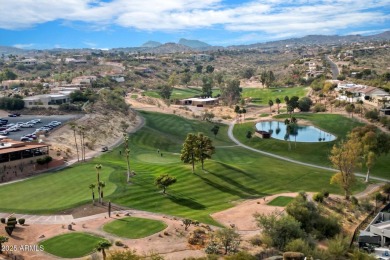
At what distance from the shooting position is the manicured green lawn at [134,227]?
48469 mm

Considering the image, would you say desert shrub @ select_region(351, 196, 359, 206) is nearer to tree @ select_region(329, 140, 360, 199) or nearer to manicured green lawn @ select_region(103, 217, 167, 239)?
tree @ select_region(329, 140, 360, 199)

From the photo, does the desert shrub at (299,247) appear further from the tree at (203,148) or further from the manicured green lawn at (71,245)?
the tree at (203,148)

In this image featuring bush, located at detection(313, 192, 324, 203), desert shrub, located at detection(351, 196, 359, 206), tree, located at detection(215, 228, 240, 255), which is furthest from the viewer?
desert shrub, located at detection(351, 196, 359, 206)

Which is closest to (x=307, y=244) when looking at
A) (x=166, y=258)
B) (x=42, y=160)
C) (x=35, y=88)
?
(x=166, y=258)

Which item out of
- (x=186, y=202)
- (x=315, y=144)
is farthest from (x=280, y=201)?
(x=315, y=144)

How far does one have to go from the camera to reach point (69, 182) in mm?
67812

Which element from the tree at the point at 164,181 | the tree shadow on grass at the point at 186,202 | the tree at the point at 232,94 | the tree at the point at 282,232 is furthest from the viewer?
the tree at the point at 232,94

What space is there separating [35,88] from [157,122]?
195 ft

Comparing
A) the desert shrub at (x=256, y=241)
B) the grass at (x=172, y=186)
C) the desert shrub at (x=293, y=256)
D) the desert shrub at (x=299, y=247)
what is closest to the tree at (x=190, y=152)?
the grass at (x=172, y=186)

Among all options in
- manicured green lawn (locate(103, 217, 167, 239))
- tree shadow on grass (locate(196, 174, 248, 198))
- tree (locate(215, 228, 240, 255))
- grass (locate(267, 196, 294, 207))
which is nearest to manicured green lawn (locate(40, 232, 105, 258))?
manicured green lawn (locate(103, 217, 167, 239))

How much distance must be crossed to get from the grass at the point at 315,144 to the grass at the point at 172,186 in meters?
9.40

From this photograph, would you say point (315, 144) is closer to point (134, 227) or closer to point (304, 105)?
point (304, 105)

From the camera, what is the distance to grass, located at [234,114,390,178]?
93750 mm

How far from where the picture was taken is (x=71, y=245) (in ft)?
148
